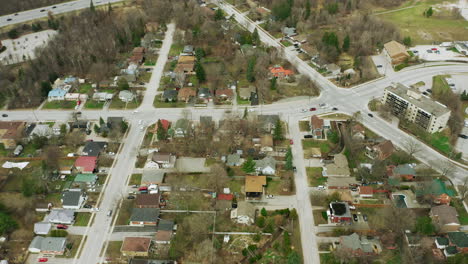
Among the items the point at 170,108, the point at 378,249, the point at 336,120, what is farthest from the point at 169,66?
the point at 378,249

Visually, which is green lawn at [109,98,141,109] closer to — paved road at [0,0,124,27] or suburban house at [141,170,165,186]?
suburban house at [141,170,165,186]

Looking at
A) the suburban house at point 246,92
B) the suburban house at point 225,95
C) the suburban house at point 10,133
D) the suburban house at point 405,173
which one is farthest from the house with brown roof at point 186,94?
the suburban house at point 405,173

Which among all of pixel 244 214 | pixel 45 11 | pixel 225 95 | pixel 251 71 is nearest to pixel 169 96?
pixel 225 95

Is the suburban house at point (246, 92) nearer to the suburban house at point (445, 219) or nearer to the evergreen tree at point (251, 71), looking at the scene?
the evergreen tree at point (251, 71)

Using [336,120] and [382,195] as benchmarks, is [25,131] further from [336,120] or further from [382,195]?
[382,195]

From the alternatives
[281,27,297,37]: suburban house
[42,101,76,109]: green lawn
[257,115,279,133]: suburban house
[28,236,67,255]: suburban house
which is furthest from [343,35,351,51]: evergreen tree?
[28,236,67,255]: suburban house

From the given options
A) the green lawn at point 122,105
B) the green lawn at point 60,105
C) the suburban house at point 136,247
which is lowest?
the suburban house at point 136,247
